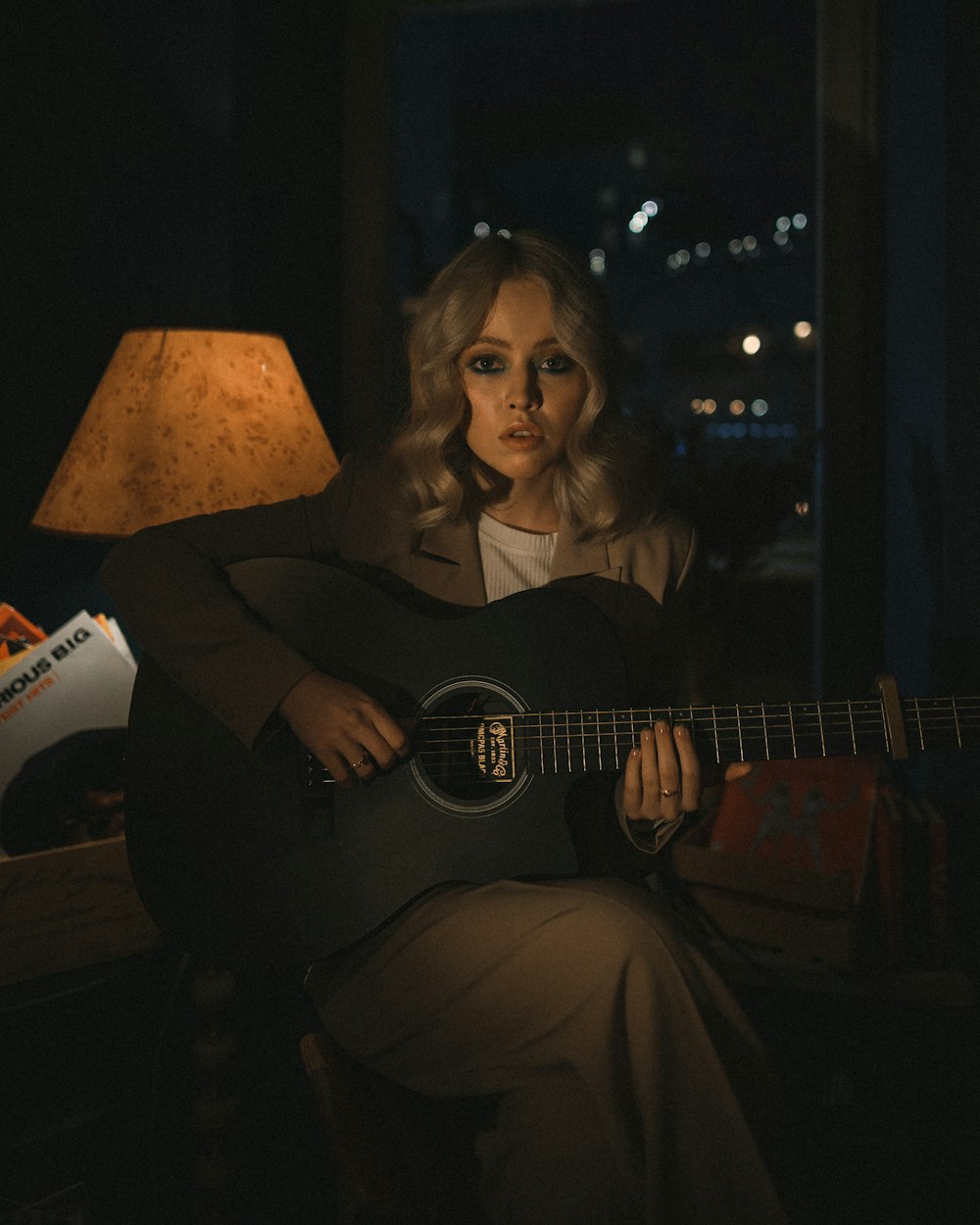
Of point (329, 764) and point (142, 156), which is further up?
point (142, 156)

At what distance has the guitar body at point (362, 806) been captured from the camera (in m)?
1.44

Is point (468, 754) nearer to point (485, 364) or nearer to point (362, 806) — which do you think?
point (362, 806)

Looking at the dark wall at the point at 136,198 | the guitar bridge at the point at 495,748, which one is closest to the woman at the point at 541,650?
the guitar bridge at the point at 495,748

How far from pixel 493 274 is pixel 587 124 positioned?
1440 millimetres

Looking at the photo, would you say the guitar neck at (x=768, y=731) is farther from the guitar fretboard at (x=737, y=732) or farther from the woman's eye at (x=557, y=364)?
the woman's eye at (x=557, y=364)

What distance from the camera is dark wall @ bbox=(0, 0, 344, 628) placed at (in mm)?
2059

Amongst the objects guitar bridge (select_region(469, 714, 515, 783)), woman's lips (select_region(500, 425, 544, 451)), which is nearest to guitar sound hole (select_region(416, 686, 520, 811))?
guitar bridge (select_region(469, 714, 515, 783))

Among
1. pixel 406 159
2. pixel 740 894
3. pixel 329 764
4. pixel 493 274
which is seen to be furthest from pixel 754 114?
pixel 329 764

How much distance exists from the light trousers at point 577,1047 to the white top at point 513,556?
0.55 meters

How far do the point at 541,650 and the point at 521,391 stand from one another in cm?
47

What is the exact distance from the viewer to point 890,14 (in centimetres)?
254

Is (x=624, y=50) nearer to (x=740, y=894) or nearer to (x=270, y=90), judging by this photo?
(x=270, y=90)

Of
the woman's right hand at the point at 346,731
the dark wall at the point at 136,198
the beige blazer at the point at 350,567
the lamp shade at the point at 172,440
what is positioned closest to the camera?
the woman's right hand at the point at 346,731

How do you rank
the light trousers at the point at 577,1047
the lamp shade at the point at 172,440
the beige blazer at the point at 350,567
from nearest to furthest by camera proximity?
the light trousers at the point at 577,1047 → the beige blazer at the point at 350,567 → the lamp shade at the point at 172,440
